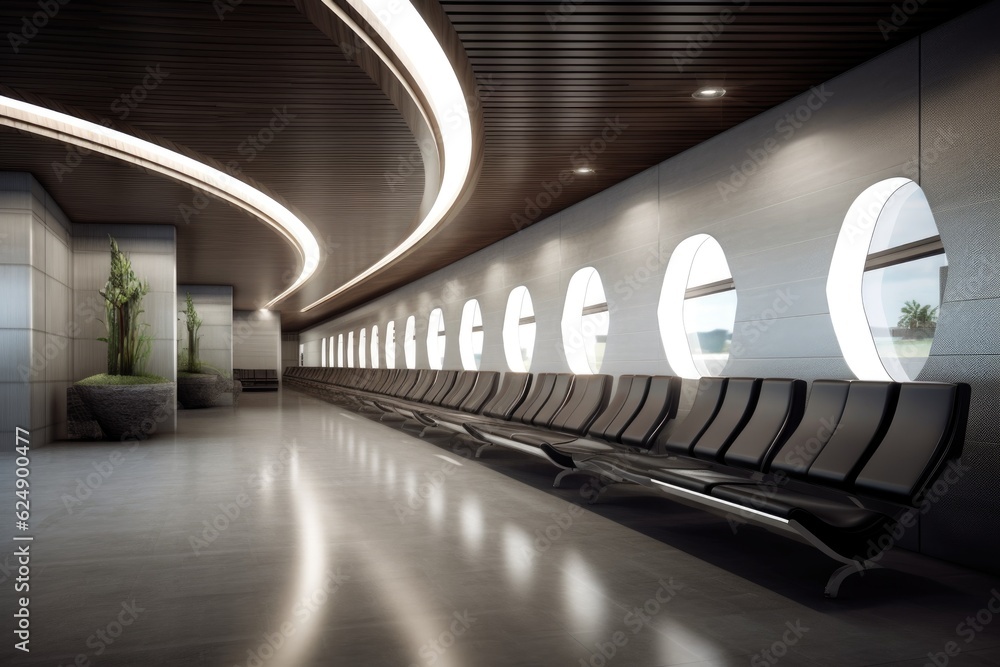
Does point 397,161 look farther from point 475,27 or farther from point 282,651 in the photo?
point 282,651

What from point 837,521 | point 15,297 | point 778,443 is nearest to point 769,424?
point 778,443

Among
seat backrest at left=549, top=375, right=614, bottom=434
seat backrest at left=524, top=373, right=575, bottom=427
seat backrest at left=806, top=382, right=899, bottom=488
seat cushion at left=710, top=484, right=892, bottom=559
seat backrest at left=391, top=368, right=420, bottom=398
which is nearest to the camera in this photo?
seat cushion at left=710, top=484, right=892, bottom=559

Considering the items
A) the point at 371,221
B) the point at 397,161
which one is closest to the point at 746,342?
the point at 397,161

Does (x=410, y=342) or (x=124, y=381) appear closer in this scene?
(x=124, y=381)

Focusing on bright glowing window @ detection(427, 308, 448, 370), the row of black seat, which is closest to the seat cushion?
the row of black seat

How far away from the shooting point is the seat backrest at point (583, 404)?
6.44 meters

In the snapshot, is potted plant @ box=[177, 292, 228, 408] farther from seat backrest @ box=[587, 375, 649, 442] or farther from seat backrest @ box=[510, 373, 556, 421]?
seat backrest @ box=[587, 375, 649, 442]

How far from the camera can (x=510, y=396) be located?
8445 millimetres

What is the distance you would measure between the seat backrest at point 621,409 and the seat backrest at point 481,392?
3.03 meters

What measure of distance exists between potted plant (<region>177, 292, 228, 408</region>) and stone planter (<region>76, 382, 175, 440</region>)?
648 cm

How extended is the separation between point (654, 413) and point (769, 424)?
1337 millimetres

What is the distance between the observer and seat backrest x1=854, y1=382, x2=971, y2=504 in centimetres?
316

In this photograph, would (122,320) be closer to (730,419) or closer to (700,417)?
(700,417)

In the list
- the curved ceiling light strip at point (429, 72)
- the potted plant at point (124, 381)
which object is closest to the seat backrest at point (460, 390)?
the curved ceiling light strip at point (429, 72)
